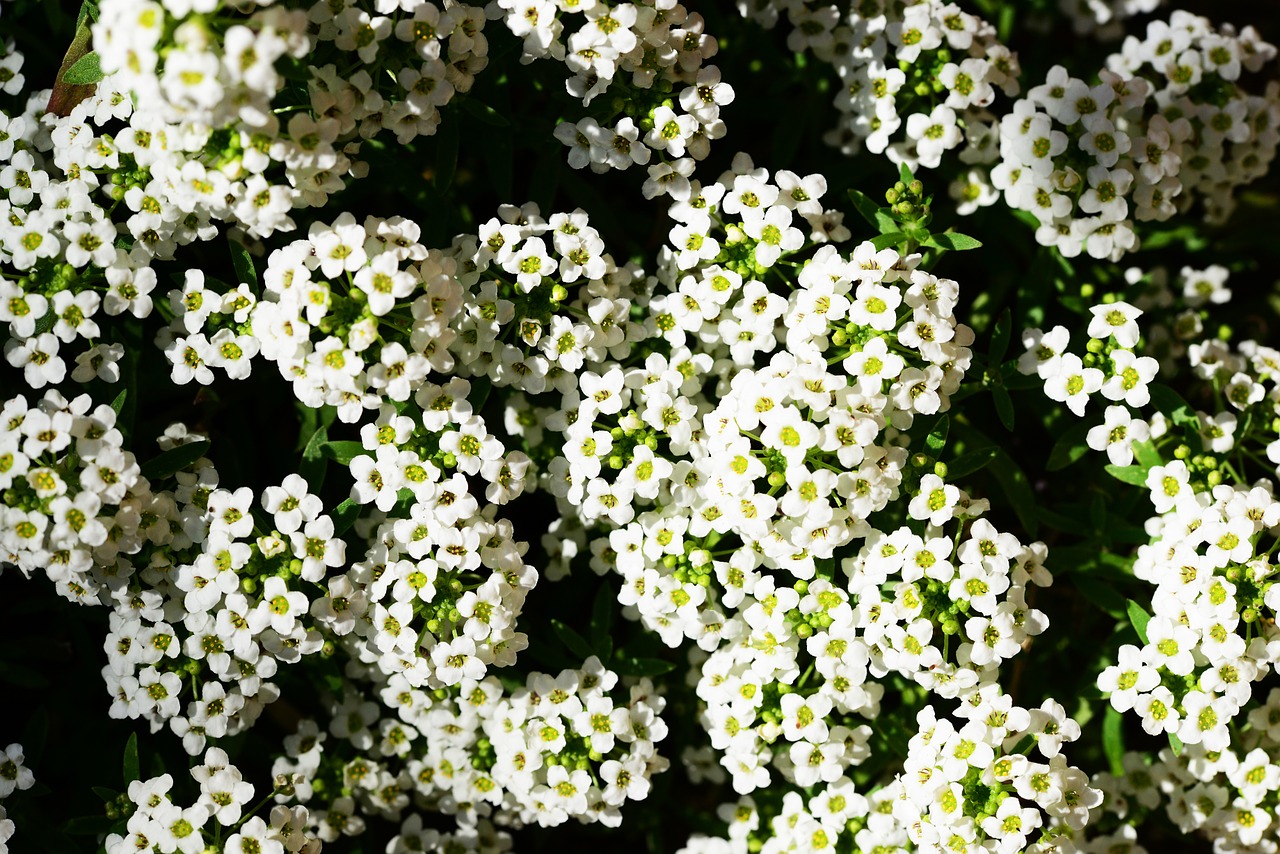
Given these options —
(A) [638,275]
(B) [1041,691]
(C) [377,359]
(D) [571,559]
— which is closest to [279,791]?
(D) [571,559]

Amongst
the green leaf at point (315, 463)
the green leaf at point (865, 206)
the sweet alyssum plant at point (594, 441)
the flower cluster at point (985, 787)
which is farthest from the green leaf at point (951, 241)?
the green leaf at point (315, 463)

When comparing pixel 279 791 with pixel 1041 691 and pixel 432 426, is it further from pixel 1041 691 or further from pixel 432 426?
pixel 1041 691

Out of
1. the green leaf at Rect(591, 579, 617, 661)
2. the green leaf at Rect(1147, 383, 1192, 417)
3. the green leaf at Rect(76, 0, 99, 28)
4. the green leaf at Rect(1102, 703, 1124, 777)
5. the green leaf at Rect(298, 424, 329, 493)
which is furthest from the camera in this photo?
the green leaf at Rect(1102, 703, 1124, 777)

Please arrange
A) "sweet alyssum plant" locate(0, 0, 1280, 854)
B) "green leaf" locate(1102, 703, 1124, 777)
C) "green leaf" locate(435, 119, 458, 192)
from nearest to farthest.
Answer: "sweet alyssum plant" locate(0, 0, 1280, 854), "green leaf" locate(435, 119, 458, 192), "green leaf" locate(1102, 703, 1124, 777)

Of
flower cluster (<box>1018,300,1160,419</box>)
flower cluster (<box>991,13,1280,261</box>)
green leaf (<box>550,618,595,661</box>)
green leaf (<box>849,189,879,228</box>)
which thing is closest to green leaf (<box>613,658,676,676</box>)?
green leaf (<box>550,618,595,661</box>)

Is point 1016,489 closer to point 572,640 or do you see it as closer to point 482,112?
point 572,640

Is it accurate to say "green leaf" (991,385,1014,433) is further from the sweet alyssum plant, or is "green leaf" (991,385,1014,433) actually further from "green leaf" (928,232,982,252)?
"green leaf" (928,232,982,252)

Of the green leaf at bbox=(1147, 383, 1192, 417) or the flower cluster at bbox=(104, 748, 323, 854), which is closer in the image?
the flower cluster at bbox=(104, 748, 323, 854)
